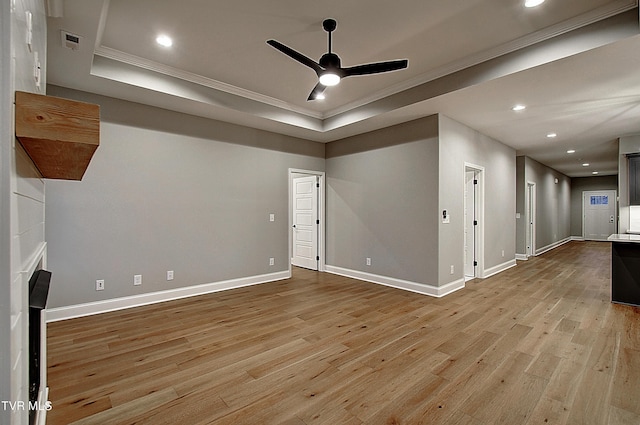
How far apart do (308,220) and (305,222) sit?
0.13 m

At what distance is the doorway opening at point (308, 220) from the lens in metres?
6.62

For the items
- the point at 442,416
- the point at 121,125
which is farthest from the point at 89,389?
the point at 121,125

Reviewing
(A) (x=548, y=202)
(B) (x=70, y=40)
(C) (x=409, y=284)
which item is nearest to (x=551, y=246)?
(A) (x=548, y=202)

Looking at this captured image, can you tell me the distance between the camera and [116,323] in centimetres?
353

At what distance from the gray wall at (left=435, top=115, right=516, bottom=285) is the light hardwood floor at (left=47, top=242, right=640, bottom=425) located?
92cm

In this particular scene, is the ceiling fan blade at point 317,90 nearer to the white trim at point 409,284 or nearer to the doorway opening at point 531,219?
the white trim at point 409,284

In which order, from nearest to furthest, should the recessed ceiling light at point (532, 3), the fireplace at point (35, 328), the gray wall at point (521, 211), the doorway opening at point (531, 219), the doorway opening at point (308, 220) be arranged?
1. the fireplace at point (35, 328)
2. the recessed ceiling light at point (532, 3)
3. the doorway opening at point (308, 220)
4. the gray wall at point (521, 211)
5. the doorway opening at point (531, 219)

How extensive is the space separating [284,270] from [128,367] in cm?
342

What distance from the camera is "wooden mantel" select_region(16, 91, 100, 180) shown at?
0.91m

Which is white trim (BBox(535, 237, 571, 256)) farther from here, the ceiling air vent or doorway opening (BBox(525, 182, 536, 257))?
the ceiling air vent

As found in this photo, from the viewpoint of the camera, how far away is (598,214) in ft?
40.8

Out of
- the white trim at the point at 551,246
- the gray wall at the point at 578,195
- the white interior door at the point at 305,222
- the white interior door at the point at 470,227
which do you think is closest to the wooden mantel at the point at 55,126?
the white interior door at the point at 305,222

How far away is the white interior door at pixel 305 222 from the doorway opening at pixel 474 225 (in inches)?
123

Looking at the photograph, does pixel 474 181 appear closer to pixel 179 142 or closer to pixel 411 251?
pixel 411 251
